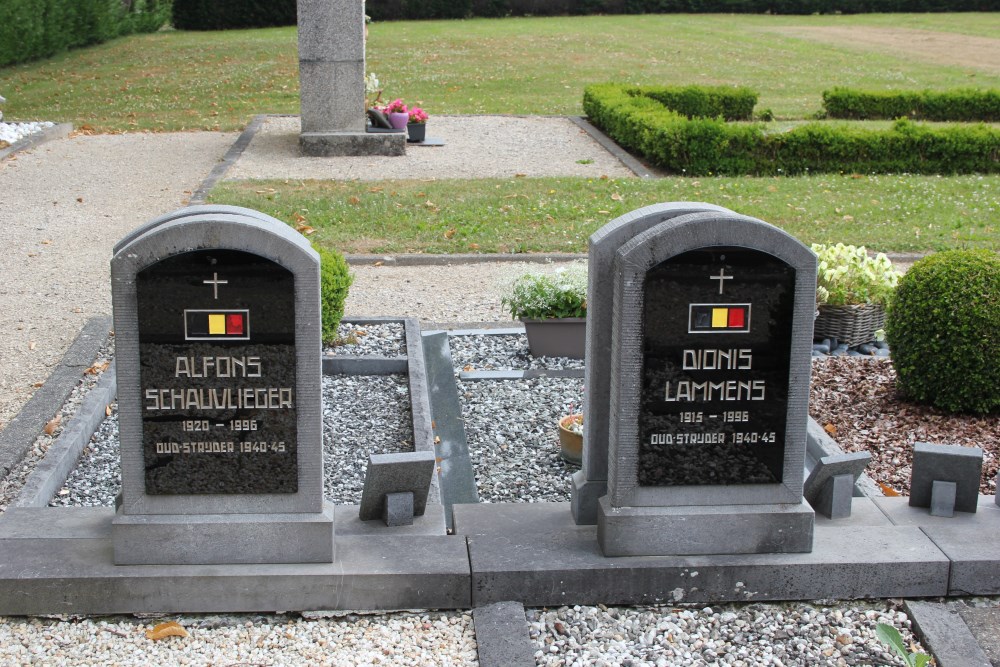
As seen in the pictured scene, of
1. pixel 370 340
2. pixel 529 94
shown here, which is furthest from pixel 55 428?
pixel 529 94

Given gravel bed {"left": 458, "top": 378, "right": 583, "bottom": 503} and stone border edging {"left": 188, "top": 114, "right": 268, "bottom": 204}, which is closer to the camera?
gravel bed {"left": 458, "top": 378, "right": 583, "bottom": 503}

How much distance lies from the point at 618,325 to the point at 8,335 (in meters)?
5.57

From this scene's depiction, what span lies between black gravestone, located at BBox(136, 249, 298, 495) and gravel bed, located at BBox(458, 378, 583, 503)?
159 cm

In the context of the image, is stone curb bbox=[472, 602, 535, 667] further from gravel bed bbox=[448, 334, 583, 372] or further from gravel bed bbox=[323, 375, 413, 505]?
gravel bed bbox=[448, 334, 583, 372]

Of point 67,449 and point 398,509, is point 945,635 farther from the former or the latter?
point 67,449

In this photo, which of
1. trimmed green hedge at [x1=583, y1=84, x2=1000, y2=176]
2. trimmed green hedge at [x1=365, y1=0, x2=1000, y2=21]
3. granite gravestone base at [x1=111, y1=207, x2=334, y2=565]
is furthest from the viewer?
trimmed green hedge at [x1=365, y1=0, x2=1000, y2=21]

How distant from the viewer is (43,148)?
1681 cm

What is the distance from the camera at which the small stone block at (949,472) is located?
16.6ft

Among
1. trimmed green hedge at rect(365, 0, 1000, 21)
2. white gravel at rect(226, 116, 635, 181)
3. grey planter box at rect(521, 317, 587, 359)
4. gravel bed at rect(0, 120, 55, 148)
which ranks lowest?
grey planter box at rect(521, 317, 587, 359)

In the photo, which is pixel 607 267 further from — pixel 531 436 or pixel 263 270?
pixel 531 436

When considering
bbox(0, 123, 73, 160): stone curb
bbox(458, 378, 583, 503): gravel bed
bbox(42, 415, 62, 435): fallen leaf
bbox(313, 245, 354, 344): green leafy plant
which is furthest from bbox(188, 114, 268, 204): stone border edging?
bbox(458, 378, 583, 503): gravel bed

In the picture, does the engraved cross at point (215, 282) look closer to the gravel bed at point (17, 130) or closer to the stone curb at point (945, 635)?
the stone curb at point (945, 635)

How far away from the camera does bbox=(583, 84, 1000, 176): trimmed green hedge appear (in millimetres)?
15297

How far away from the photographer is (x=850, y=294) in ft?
27.2
